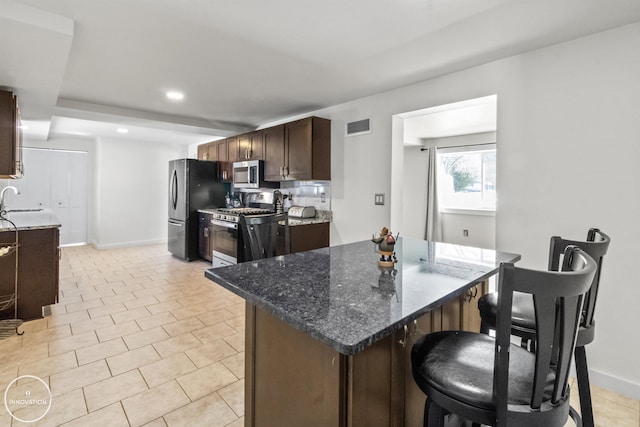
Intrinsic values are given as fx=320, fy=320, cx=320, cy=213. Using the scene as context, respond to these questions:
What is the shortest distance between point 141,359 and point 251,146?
322 centimetres

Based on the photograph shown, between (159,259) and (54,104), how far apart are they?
9.76ft

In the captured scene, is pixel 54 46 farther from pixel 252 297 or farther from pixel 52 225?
pixel 252 297

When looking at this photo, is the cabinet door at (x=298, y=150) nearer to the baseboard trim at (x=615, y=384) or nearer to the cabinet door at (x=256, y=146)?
the cabinet door at (x=256, y=146)

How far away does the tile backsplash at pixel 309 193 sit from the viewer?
13.5ft

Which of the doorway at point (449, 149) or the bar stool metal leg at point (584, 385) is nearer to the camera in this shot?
the bar stool metal leg at point (584, 385)

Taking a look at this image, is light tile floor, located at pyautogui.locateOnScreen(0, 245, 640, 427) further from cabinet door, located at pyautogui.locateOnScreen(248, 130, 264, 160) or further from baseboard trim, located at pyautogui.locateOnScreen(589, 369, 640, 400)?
cabinet door, located at pyautogui.locateOnScreen(248, 130, 264, 160)

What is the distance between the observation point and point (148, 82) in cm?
315

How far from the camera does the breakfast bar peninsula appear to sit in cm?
94

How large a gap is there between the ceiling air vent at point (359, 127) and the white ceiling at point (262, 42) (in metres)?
0.30

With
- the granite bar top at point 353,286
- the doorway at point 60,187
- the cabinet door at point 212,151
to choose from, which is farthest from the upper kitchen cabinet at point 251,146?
the doorway at point 60,187

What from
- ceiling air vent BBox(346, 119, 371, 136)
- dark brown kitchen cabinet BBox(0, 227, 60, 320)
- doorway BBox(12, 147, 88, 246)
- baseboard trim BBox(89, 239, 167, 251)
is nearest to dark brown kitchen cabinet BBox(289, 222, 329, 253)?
ceiling air vent BBox(346, 119, 371, 136)

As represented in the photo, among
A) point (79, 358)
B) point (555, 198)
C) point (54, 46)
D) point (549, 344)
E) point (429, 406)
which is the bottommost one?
point (79, 358)

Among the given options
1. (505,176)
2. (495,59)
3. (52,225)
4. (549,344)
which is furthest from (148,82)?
(549,344)

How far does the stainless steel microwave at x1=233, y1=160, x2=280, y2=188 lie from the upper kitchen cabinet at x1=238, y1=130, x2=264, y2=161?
4.6 inches
